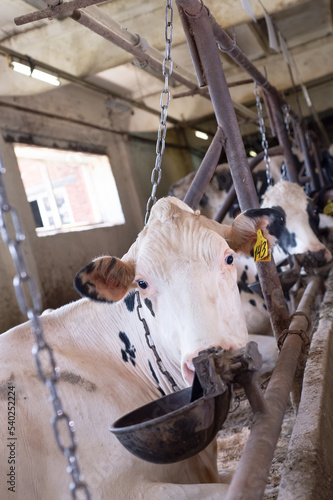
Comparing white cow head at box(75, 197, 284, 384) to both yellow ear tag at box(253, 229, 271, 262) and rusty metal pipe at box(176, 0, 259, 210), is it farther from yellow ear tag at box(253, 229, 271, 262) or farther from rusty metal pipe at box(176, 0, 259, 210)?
rusty metal pipe at box(176, 0, 259, 210)

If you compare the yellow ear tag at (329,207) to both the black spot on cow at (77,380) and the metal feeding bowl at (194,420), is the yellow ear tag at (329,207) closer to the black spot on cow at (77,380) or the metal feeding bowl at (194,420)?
the black spot on cow at (77,380)

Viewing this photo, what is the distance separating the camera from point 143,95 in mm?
11570

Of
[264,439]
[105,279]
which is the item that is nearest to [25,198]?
[105,279]

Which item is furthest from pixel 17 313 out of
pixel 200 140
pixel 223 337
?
pixel 200 140

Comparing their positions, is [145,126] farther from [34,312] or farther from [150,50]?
[34,312]

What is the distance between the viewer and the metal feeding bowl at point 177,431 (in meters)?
1.63

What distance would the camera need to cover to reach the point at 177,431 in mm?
1656

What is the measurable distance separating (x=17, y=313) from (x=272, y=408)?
599cm

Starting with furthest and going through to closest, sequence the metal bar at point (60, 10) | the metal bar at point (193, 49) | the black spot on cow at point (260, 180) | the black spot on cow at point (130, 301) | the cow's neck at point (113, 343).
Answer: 1. the black spot on cow at point (260, 180)
2. the metal bar at point (193, 49)
3. the metal bar at point (60, 10)
4. the black spot on cow at point (130, 301)
5. the cow's neck at point (113, 343)

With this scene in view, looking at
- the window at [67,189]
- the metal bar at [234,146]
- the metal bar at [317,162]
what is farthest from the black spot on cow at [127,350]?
the metal bar at [317,162]

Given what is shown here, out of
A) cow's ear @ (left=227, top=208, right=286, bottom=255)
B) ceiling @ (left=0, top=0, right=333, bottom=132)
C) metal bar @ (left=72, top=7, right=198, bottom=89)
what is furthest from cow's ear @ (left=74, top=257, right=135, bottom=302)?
metal bar @ (left=72, top=7, right=198, bottom=89)

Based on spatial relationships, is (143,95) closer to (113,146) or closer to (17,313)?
(113,146)

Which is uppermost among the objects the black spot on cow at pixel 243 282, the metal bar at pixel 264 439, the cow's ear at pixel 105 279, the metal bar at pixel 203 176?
the metal bar at pixel 203 176

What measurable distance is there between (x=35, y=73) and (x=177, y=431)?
6.72 meters
